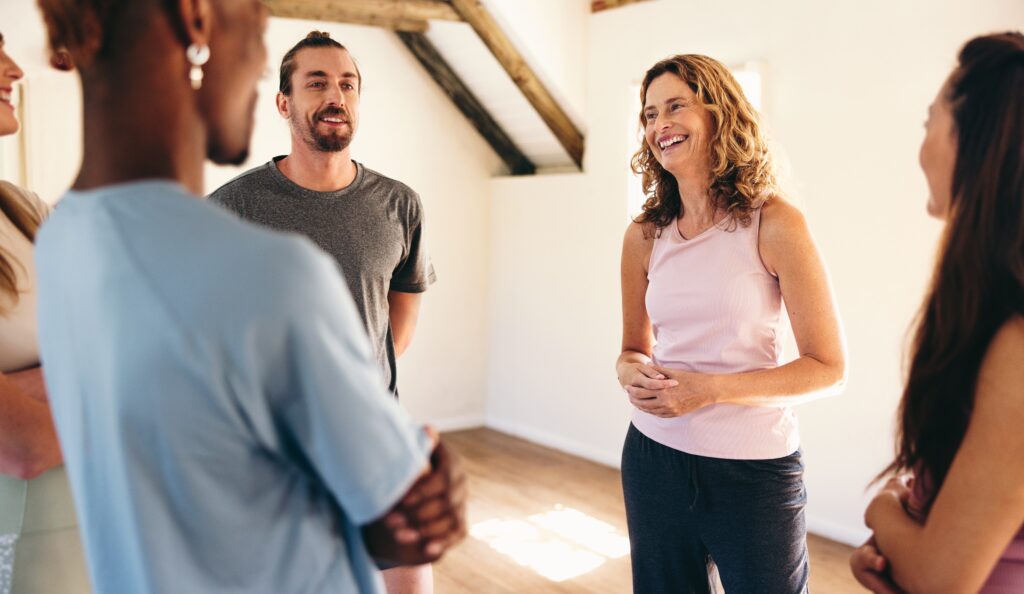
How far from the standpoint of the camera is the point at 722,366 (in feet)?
5.51

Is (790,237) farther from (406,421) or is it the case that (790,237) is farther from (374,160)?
(374,160)

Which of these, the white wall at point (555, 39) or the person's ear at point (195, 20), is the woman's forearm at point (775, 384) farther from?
the white wall at point (555, 39)

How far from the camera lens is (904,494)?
1.03 m

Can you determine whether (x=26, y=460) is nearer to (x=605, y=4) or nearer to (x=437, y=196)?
(x=605, y=4)

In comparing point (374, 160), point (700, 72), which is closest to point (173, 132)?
point (700, 72)

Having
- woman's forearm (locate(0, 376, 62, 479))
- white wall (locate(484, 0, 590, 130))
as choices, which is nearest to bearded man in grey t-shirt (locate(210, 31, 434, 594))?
woman's forearm (locate(0, 376, 62, 479))

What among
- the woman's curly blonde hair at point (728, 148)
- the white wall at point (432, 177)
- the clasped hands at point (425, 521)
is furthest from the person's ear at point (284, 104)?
the white wall at point (432, 177)

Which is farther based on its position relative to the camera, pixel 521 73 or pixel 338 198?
pixel 521 73

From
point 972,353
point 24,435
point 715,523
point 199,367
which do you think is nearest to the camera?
point 199,367

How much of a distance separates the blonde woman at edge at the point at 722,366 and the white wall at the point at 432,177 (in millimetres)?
3378

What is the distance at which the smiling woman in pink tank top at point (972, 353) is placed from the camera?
2.85 feet

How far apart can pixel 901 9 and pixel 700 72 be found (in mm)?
1837

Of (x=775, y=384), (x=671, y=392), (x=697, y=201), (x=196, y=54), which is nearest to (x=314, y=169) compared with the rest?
(x=697, y=201)

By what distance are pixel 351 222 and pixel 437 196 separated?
337 centimetres
